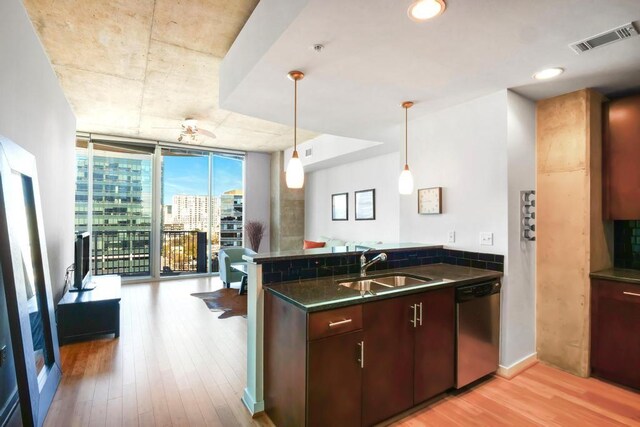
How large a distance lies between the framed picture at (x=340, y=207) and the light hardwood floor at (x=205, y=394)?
3.68 m

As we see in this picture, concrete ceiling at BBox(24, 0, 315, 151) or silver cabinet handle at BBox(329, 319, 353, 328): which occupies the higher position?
concrete ceiling at BBox(24, 0, 315, 151)

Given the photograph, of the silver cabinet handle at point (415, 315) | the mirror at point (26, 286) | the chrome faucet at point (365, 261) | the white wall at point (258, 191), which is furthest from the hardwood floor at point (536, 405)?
the white wall at point (258, 191)

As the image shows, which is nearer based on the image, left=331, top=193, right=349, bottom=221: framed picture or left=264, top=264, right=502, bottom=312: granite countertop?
left=264, top=264, right=502, bottom=312: granite countertop

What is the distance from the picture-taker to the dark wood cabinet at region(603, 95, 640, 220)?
2.69 meters

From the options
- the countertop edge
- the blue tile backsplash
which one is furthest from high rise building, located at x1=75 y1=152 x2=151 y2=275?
the countertop edge

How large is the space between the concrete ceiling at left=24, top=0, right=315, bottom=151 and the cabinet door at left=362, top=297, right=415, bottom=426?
7.54 feet

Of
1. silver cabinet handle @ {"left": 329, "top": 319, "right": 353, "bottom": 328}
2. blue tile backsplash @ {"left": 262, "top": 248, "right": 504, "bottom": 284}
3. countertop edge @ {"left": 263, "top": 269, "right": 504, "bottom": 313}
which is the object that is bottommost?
silver cabinet handle @ {"left": 329, "top": 319, "right": 353, "bottom": 328}

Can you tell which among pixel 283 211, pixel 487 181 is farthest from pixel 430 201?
pixel 283 211

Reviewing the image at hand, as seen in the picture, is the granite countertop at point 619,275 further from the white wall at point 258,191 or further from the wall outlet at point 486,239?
the white wall at point 258,191

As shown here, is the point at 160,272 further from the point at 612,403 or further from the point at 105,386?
the point at 612,403

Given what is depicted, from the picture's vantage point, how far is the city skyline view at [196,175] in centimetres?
685

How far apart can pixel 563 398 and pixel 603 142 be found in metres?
2.25

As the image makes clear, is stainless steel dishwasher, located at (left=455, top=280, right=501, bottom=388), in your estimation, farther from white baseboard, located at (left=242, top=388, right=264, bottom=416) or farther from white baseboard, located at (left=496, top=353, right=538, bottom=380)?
white baseboard, located at (left=242, top=388, right=264, bottom=416)

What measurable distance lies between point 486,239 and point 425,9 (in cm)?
203
